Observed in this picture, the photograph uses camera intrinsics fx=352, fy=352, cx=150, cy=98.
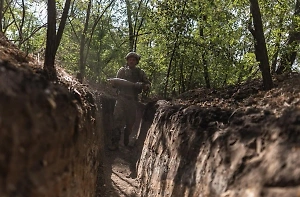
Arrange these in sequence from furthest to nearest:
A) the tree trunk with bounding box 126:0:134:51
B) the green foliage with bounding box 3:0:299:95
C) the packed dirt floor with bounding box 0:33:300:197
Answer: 1. the tree trunk with bounding box 126:0:134:51
2. the green foliage with bounding box 3:0:299:95
3. the packed dirt floor with bounding box 0:33:300:197

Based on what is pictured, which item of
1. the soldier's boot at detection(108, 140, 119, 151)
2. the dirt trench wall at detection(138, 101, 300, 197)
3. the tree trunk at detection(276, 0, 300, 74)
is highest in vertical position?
the tree trunk at detection(276, 0, 300, 74)

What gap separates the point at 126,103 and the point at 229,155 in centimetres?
661

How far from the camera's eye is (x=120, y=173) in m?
8.52

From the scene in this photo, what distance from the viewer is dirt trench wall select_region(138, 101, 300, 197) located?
2.72m

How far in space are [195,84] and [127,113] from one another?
4.00 m

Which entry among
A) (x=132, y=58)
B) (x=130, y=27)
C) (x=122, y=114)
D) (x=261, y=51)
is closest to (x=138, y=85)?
(x=132, y=58)

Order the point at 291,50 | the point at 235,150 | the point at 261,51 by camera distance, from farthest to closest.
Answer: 1. the point at 291,50
2. the point at 261,51
3. the point at 235,150

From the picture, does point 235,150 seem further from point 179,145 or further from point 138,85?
point 138,85

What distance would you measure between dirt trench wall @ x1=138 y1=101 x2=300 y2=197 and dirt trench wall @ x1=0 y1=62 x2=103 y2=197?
1.44m

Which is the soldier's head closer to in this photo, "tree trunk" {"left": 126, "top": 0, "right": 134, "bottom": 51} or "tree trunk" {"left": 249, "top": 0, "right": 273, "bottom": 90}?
"tree trunk" {"left": 249, "top": 0, "right": 273, "bottom": 90}

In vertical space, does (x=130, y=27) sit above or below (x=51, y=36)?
above

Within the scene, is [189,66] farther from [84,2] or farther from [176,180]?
[176,180]

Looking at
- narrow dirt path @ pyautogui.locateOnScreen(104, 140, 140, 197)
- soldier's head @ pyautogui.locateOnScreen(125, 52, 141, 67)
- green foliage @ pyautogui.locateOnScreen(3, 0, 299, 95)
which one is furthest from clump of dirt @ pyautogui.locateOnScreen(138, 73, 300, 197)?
soldier's head @ pyautogui.locateOnScreen(125, 52, 141, 67)

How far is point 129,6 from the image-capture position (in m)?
17.3
